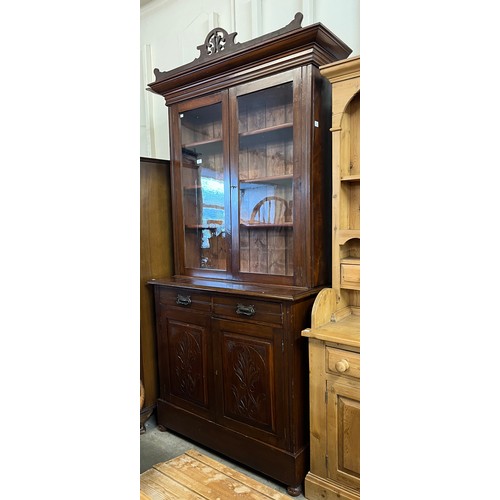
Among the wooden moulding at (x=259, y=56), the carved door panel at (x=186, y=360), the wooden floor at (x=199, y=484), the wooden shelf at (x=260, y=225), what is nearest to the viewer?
the wooden floor at (x=199, y=484)

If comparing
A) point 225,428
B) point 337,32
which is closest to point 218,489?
point 225,428

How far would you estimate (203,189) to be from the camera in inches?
80.3

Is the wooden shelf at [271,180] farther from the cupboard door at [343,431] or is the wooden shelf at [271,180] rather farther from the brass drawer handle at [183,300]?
the cupboard door at [343,431]

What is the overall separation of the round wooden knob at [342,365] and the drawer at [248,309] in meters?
0.27

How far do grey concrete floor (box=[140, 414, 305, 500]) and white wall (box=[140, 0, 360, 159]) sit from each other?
1.69m

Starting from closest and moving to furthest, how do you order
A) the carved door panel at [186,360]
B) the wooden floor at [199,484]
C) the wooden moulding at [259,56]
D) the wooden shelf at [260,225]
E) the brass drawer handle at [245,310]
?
the wooden floor at [199,484]
the wooden moulding at [259,56]
the brass drawer handle at [245,310]
the wooden shelf at [260,225]
the carved door panel at [186,360]

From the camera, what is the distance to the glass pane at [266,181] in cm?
172

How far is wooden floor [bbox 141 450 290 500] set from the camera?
2.91 feet

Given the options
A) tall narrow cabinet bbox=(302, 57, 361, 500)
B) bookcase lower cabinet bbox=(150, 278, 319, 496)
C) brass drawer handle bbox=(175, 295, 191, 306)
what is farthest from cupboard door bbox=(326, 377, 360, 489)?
brass drawer handle bbox=(175, 295, 191, 306)

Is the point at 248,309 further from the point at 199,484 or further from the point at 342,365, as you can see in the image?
the point at 199,484

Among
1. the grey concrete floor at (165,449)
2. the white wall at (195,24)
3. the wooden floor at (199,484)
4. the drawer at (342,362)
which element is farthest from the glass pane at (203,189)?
the wooden floor at (199,484)
